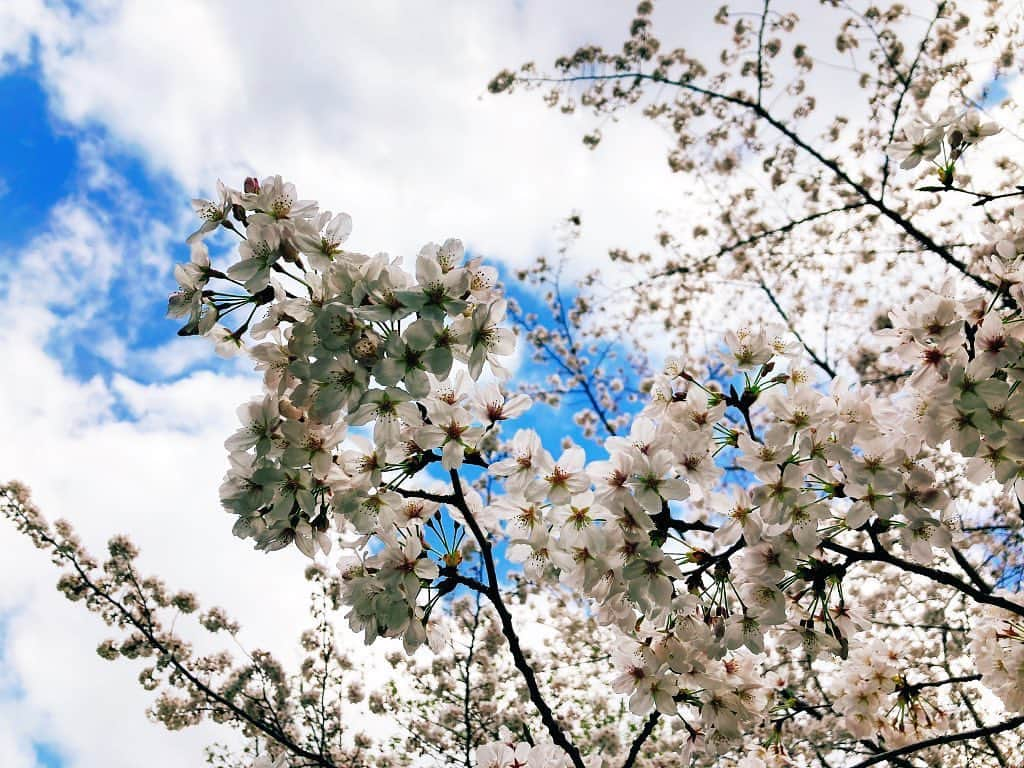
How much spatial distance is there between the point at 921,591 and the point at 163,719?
9067 mm

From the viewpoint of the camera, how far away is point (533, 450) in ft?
6.45

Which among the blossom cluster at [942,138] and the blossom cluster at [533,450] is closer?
the blossom cluster at [533,450]

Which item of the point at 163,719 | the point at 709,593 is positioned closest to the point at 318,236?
the point at 709,593

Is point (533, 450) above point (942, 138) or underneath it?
underneath

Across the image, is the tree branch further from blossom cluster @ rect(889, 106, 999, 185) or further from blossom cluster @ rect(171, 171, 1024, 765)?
blossom cluster @ rect(889, 106, 999, 185)

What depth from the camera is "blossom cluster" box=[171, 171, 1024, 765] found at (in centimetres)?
179

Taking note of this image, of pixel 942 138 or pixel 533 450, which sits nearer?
pixel 533 450

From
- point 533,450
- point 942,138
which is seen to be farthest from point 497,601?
point 942,138

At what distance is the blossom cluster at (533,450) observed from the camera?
1.79 metres

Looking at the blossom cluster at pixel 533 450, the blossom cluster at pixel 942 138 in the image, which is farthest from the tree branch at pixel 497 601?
the blossom cluster at pixel 942 138

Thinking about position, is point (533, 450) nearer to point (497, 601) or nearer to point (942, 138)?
point (497, 601)

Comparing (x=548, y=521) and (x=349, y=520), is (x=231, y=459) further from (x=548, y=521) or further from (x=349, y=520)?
(x=548, y=521)

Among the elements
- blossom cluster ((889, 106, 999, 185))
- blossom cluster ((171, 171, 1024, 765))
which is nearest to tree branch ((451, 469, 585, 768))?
blossom cluster ((171, 171, 1024, 765))

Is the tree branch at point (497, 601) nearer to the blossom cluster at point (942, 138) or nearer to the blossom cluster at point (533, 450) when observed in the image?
the blossom cluster at point (533, 450)
